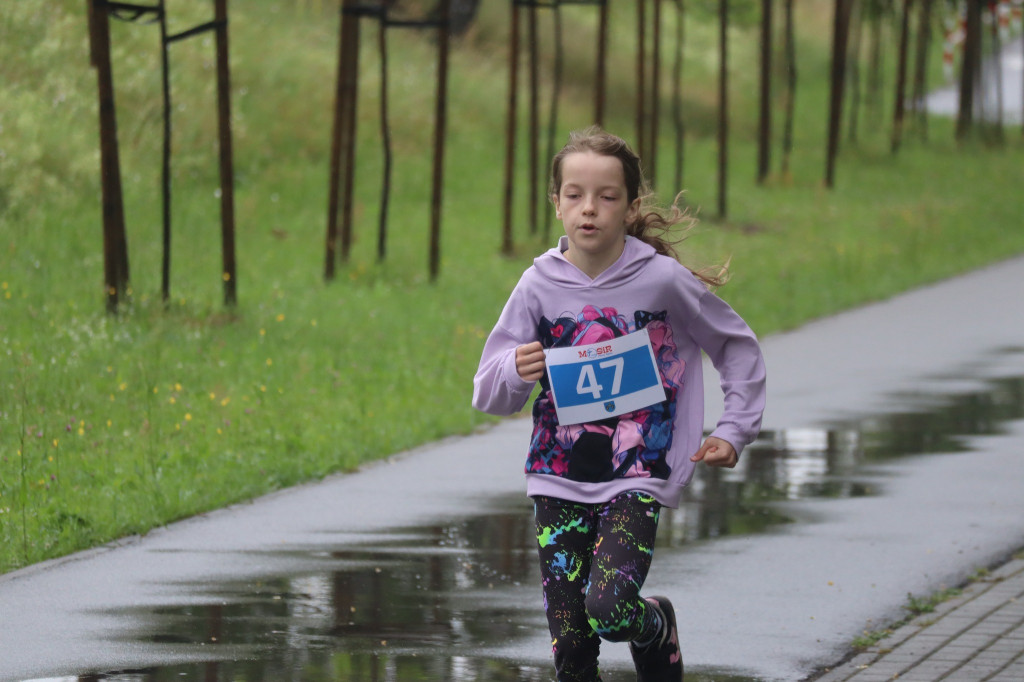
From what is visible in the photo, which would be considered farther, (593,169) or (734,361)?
(734,361)

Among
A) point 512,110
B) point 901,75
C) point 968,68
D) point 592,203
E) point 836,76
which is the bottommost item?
point 592,203

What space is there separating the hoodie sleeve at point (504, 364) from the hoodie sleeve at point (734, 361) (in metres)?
0.53

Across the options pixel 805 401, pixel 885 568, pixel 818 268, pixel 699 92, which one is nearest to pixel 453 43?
pixel 699 92

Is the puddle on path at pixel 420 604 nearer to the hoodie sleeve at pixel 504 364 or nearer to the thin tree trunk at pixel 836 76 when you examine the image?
the hoodie sleeve at pixel 504 364

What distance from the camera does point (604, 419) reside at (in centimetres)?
510

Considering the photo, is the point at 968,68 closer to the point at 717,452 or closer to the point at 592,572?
the point at 717,452

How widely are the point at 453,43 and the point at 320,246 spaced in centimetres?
1855

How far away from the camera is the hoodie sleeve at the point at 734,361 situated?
5.29m

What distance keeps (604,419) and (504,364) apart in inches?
12.8

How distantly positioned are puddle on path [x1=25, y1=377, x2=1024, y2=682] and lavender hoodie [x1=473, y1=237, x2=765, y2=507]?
1321mm

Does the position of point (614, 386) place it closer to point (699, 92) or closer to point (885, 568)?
point (885, 568)

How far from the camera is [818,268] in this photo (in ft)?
78.4

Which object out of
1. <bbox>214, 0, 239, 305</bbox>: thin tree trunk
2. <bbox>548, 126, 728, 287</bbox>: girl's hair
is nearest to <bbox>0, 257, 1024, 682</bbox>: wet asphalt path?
<bbox>548, 126, 728, 287</bbox>: girl's hair

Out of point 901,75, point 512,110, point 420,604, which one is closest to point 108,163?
point 512,110
